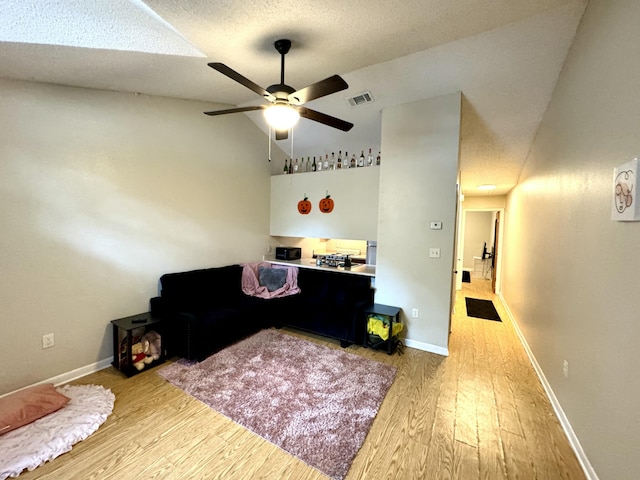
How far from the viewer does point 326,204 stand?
413cm

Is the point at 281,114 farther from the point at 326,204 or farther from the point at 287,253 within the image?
the point at 287,253

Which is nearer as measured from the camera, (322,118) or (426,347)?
(322,118)

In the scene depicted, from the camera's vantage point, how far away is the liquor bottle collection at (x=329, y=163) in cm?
400

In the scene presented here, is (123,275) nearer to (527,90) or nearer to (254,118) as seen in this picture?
(254,118)

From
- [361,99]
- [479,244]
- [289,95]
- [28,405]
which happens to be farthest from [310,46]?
[479,244]

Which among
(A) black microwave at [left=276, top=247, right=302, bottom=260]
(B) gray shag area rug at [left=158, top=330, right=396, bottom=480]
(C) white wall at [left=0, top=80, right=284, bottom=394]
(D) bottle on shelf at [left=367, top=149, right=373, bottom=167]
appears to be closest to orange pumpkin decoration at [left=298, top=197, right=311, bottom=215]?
(A) black microwave at [left=276, top=247, right=302, bottom=260]

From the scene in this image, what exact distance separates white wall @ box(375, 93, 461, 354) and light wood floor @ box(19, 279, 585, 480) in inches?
28.7

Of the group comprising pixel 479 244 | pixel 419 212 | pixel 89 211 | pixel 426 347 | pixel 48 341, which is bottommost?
pixel 426 347

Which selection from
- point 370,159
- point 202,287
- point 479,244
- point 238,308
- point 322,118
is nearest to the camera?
point 322,118

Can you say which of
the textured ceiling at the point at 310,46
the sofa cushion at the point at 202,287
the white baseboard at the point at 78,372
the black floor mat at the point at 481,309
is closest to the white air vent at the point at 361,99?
the textured ceiling at the point at 310,46

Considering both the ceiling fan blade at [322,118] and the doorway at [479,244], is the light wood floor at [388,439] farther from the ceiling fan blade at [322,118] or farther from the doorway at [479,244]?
the doorway at [479,244]

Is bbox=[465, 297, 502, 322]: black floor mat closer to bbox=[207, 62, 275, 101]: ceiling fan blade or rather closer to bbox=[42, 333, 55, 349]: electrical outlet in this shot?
bbox=[207, 62, 275, 101]: ceiling fan blade

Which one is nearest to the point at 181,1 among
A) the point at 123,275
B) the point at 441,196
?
the point at 123,275

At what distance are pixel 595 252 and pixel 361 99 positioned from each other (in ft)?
8.71
